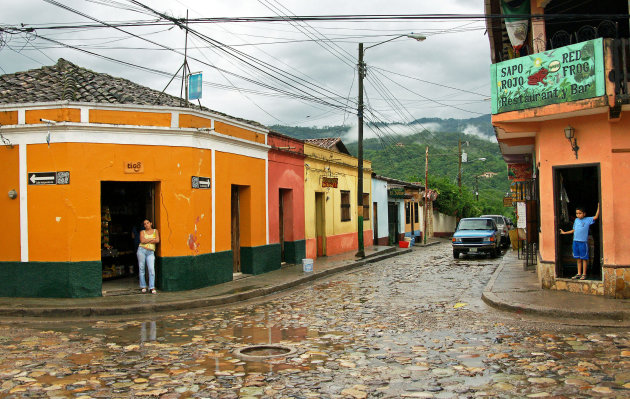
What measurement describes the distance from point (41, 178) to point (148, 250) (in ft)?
9.30

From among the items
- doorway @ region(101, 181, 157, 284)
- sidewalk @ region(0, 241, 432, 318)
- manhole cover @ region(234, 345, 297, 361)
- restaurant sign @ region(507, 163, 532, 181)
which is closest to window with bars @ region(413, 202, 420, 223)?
restaurant sign @ region(507, 163, 532, 181)

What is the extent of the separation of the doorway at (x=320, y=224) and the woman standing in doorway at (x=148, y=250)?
10504 millimetres

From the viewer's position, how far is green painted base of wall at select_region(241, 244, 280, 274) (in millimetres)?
16266

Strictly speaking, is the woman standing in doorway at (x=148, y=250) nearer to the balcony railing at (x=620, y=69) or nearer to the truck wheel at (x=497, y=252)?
the balcony railing at (x=620, y=69)

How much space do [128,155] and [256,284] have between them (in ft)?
15.2

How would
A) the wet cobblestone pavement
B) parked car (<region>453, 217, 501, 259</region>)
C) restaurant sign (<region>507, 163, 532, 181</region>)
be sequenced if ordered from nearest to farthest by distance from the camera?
1. the wet cobblestone pavement
2. restaurant sign (<region>507, 163, 532, 181</region>)
3. parked car (<region>453, 217, 501, 259</region>)

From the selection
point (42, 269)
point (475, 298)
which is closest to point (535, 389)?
point (475, 298)

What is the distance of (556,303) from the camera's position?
10.3 metres

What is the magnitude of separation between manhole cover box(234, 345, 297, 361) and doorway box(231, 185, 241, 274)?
8.55 m

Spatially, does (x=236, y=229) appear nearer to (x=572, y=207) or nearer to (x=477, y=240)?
(x=572, y=207)

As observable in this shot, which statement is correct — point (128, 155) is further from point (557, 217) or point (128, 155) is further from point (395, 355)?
point (557, 217)

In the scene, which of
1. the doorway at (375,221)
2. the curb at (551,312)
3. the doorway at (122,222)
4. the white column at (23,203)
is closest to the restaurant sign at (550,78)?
the curb at (551,312)

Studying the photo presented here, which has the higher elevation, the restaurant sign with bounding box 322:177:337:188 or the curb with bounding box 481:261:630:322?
the restaurant sign with bounding box 322:177:337:188

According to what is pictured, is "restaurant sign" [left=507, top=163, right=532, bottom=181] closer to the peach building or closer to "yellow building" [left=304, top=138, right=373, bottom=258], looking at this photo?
"yellow building" [left=304, top=138, right=373, bottom=258]
